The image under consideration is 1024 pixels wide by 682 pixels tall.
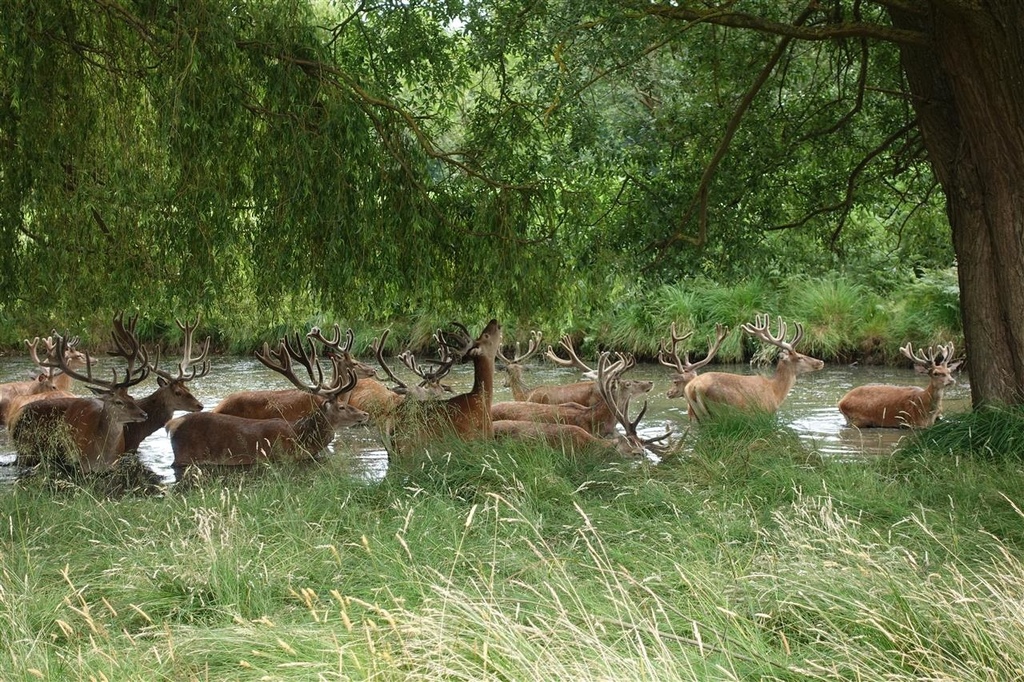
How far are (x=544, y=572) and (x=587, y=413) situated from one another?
622 centimetres

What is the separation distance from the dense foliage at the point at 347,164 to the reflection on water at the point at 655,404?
1661 mm

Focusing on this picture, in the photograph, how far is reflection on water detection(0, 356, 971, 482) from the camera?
12.0m

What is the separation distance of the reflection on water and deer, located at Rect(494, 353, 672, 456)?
0.45 meters

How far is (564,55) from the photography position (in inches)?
464

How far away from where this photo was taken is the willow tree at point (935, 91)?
9156mm

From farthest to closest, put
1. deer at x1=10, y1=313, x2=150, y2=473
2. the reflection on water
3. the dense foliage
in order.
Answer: the reflection on water, deer at x1=10, y1=313, x2=150, y2=473, the dense foliage

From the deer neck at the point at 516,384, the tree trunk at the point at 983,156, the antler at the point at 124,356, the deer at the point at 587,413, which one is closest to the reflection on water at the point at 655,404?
the deer at the point at 587,413

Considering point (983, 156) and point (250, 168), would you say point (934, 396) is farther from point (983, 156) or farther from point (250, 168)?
point (250, 168)

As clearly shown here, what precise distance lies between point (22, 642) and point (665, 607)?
2633 millimetres

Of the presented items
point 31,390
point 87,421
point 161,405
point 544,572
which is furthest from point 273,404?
point 544,572

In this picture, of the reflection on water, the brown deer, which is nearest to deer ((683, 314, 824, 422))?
the reflection on water

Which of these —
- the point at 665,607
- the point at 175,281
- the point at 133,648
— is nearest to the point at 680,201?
the point at 175,281

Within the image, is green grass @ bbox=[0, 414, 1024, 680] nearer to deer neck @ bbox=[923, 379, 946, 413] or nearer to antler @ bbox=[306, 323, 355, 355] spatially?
antler @ bbox=[306, 323, 355, 355]

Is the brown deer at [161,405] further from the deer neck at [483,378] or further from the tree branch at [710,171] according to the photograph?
the tree branch at [710,171]
